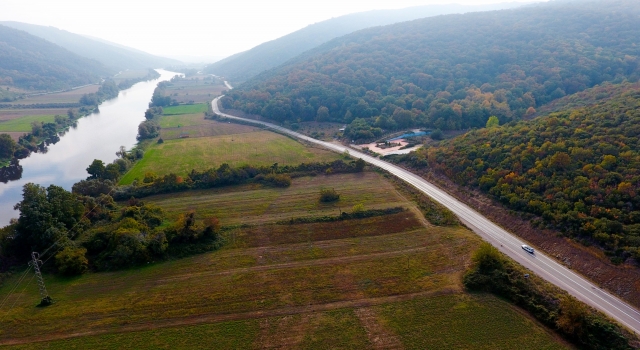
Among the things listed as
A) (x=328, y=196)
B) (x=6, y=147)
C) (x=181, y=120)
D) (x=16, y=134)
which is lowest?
(x=328, y=196)

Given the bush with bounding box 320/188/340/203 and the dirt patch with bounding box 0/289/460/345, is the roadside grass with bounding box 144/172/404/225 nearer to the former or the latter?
the bush with bounding box 320/188/340/203


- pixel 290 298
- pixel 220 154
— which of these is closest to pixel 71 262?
pixel 290 298

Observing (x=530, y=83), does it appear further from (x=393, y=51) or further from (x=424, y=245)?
(x=424, y=245)

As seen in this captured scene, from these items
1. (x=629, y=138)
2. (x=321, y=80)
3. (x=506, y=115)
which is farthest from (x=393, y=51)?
(x=629, y=138)

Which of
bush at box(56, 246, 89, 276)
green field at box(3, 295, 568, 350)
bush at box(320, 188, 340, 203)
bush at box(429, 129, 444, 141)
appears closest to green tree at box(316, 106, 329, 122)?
bush at box(429, 129, 444, 141)

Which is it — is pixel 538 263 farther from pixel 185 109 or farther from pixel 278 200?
pixel 185 109

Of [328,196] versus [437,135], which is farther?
[437,135]
